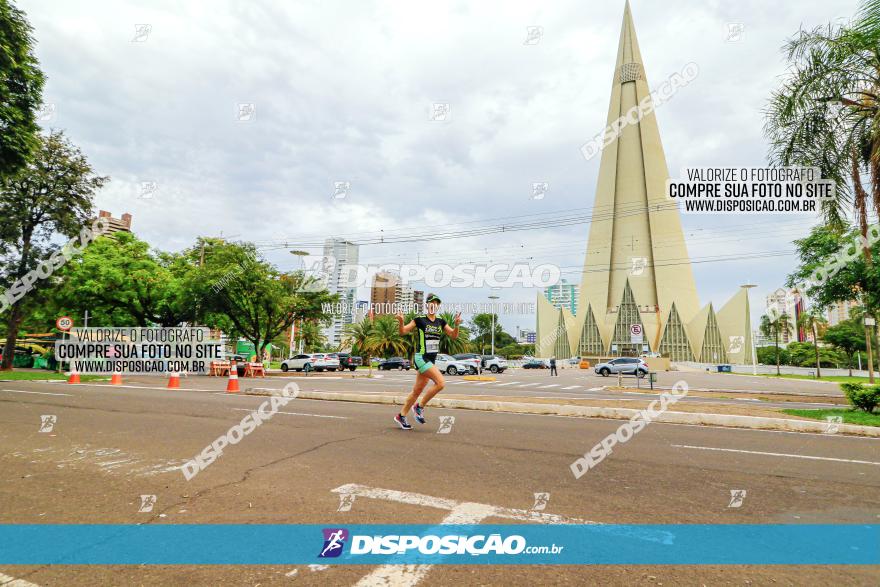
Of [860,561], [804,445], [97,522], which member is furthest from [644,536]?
[804,445]

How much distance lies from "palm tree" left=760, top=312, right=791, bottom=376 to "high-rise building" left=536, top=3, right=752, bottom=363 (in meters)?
14.4

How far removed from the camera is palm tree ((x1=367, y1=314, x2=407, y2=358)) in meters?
52.9

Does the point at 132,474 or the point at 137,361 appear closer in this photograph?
the point at 132,474

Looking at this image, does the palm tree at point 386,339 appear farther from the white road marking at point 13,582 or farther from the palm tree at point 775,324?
the white road marking at point 13,582

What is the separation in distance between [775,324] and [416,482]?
2465 inches

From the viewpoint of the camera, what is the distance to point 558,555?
294 centimetres

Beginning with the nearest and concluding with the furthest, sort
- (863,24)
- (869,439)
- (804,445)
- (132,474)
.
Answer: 1. (132,474)
2. (804,445)
3. (869,439)
4. (863,24)

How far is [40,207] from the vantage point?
25641 mm

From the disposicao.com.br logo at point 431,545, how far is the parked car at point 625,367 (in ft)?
105

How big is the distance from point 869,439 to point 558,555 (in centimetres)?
820

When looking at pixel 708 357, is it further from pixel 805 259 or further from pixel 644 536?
pixel 644 536

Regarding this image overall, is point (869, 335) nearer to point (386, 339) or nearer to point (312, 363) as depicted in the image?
point (312, 363)

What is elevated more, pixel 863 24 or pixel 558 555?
pixel 863 24

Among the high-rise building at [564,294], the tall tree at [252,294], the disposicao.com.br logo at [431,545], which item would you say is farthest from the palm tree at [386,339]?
the high-rise building at [564,294]
